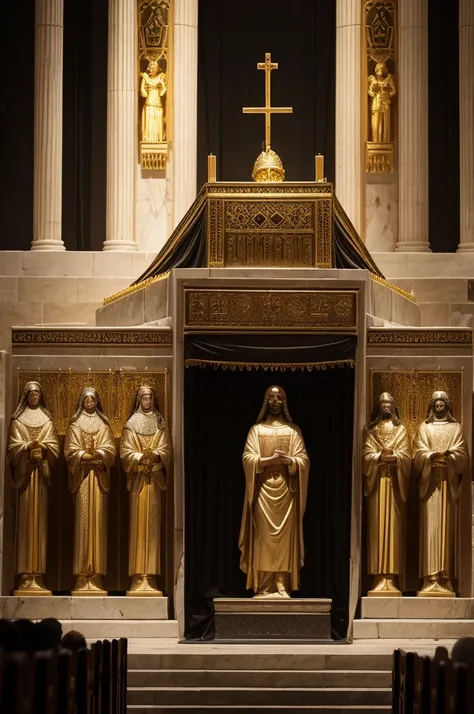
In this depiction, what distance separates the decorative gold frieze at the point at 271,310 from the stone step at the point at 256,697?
4271 mm

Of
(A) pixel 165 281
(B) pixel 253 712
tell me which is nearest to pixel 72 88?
(A) pixel 165 281

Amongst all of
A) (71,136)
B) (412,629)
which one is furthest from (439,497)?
(71,136)

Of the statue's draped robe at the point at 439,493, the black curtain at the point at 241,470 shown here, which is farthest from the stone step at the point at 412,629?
the statue's draped robe at the point at 439,493

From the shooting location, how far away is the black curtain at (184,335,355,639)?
2233 cm

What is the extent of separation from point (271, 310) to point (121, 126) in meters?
6.02

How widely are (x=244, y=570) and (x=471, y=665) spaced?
8.84m

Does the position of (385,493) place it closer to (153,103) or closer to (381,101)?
(381,101)

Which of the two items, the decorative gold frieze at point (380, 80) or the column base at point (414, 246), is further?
the decorative gold frieze at point (380, 80)

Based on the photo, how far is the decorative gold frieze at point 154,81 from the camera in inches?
1084

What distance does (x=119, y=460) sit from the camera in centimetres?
2267

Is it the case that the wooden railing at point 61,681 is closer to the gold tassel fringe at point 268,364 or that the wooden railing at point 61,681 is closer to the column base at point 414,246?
the gold tassel fringe at point 268,364

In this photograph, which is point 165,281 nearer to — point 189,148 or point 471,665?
point 189,148

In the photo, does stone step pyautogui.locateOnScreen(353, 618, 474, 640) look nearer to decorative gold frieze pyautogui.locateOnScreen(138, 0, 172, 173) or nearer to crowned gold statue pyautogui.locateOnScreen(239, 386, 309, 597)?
crowned gold statue pyautogui.locateOnScreen(239, 386, 309, 597)

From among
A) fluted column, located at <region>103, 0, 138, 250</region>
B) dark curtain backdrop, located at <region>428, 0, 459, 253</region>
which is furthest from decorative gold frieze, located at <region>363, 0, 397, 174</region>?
fluted column, located at <region>103, 0, 138, 250</region>
